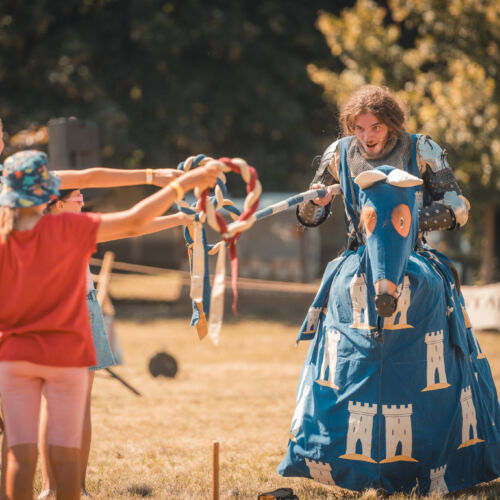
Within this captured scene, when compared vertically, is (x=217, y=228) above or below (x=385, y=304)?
above

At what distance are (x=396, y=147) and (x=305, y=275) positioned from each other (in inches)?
550

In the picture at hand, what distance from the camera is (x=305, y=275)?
1780cm

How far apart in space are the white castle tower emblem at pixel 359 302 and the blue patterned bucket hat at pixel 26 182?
5.37 ft

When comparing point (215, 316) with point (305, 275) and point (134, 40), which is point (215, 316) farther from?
point (305, 275)

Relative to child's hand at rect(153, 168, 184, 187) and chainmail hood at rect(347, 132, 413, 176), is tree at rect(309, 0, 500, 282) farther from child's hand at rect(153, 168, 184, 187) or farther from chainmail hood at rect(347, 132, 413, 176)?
child's hand at rect(153, 168, 184, 187)

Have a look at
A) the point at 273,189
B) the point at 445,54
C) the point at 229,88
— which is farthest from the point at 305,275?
the point at 445,54

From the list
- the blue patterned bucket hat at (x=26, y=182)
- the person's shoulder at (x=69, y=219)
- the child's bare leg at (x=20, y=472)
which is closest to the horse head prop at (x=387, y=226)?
the person's shoulder at (x=69, y=219)

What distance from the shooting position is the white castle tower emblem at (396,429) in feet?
12.2

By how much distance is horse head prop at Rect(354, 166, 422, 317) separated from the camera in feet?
11.4

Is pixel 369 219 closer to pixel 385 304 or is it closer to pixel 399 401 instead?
pixel 385 304

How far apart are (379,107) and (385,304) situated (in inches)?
41.1

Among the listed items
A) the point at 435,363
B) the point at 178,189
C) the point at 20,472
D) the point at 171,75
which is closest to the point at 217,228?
the point at 178,189

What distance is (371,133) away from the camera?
12.6ft

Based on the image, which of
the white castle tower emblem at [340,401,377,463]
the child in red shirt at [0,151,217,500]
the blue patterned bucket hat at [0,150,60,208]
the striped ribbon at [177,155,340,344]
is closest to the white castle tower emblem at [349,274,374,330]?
the white castle tower emblem at [340,401,377,463]
